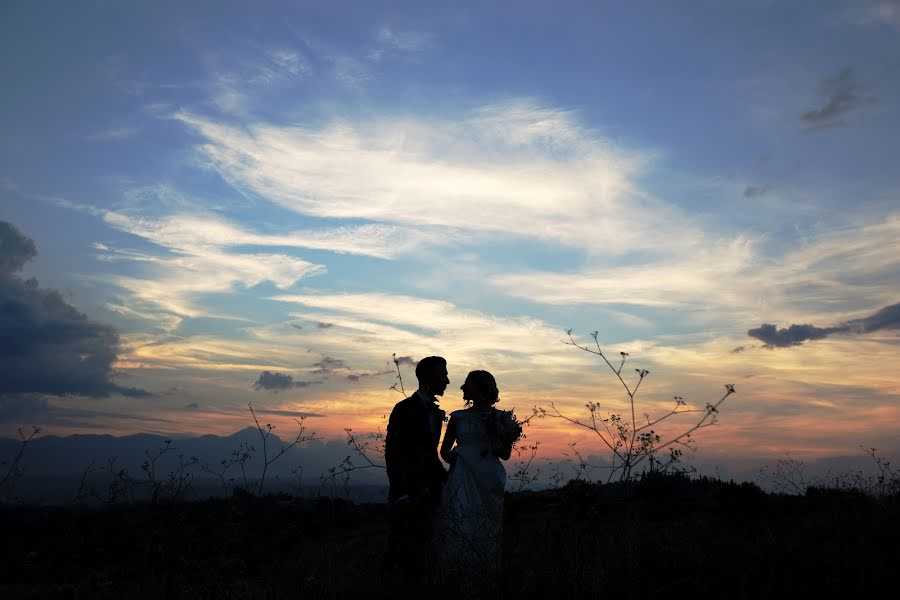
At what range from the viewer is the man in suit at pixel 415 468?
7.68 m

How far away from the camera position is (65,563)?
15.4m

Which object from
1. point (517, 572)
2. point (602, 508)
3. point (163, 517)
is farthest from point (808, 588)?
point (163, 517)

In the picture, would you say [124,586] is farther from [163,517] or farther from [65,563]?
[163,517]

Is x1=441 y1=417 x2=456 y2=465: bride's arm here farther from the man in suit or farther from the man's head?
the man's head

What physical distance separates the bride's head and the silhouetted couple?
0.02 meters

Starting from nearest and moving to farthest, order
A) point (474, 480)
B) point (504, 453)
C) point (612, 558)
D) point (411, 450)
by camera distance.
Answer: point (612, 558), point (411, 450), point (474, 480), point (504, 453)

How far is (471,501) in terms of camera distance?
7.88 m

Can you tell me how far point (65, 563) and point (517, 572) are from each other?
44.1 feet

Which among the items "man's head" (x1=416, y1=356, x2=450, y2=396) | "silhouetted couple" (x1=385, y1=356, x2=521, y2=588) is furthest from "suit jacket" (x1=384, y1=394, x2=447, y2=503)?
"man's head" (x1=416, y1=356, x2=450, y2=396)

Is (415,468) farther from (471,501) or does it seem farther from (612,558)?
(612,558)

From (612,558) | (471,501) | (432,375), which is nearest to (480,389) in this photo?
(432,375)

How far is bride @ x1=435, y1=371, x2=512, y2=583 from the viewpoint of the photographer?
750 cm

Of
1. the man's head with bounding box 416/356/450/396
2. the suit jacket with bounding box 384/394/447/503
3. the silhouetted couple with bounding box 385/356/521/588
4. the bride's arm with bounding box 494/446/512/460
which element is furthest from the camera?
the bride's arm with bounding box 494/446/512/460

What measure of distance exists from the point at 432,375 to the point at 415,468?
111cm
